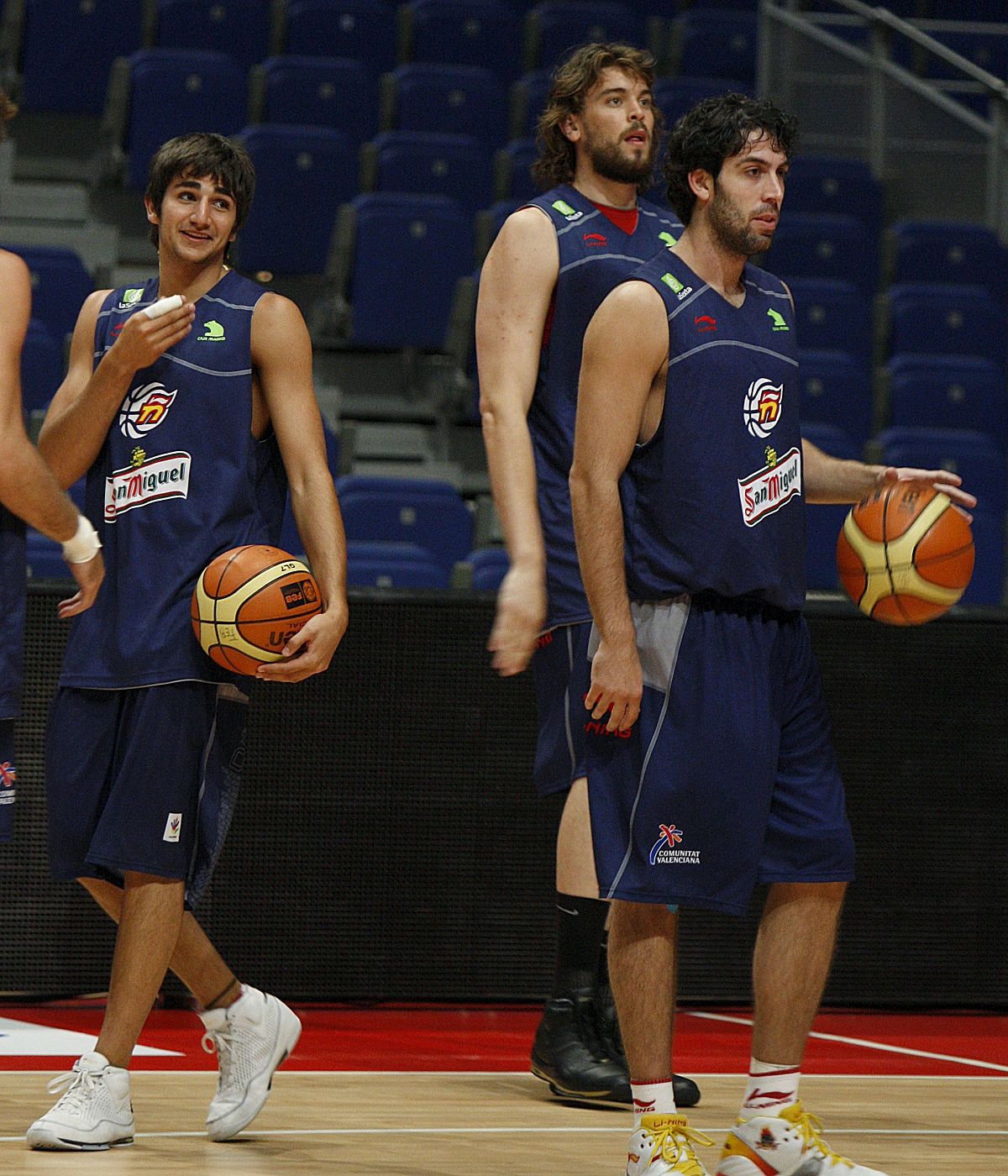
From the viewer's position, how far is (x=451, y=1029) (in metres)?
4.95

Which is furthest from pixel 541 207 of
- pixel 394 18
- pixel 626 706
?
pixel 394 18

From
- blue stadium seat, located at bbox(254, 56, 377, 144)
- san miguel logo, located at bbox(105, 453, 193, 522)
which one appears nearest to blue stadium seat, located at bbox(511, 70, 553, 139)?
blue stadium seat, located at bbox(254, 56, 377, 144)

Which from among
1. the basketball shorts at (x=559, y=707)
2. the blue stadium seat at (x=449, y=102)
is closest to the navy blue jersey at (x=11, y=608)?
the basketball shorts at (x=559, y=707)

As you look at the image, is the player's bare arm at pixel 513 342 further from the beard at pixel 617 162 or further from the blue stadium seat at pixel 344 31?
the blue stadium seat at pixel 344 31

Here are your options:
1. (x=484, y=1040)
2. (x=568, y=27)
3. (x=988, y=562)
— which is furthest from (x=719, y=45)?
(x=484, y=1040)

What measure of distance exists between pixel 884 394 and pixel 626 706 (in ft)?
20.6

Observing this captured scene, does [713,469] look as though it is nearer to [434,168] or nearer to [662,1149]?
[662,1149]

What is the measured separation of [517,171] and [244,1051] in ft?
21.2

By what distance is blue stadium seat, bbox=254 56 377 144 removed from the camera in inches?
371

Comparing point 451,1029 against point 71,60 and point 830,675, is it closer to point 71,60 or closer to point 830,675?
point 830,675

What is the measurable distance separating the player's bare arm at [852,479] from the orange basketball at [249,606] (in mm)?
932

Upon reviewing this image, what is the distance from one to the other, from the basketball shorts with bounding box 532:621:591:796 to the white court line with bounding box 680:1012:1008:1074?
1146 mm

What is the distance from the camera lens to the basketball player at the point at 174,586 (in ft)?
11.2

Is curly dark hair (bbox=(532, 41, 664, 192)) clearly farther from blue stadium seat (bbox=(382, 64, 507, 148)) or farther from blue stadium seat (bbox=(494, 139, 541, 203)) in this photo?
blue stadium seat (bbox=(382, 64, 507, 148))
